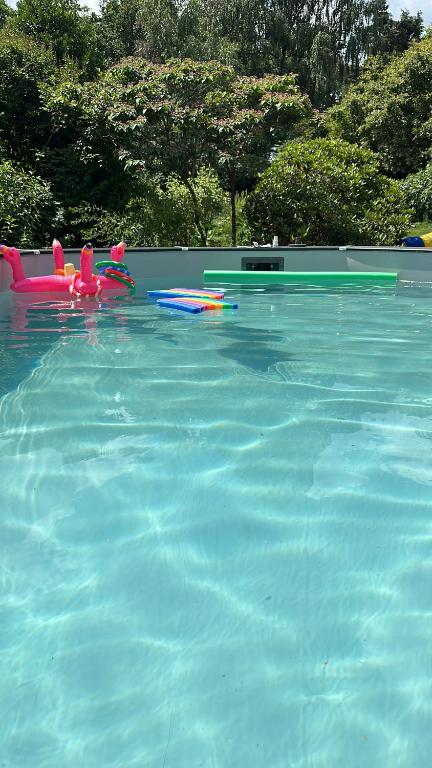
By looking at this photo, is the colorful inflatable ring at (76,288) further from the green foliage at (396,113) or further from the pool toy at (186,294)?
the green foliage at (396,113)

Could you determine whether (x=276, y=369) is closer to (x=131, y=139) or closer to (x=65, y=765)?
(x=65, y=765)

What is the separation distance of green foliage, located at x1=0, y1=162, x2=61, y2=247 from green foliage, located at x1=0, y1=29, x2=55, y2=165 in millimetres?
1099

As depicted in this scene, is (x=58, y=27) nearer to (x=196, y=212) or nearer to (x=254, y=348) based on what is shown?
(x=196, y=212)

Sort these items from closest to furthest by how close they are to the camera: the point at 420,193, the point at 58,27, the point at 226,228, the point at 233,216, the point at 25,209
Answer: the point at 25,209 < the point at 233,216 < the point at 226,228 < the point at 420,193 < the point at 58,27

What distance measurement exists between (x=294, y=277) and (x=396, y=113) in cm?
1137

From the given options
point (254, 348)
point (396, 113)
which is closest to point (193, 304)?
point (254, 348)

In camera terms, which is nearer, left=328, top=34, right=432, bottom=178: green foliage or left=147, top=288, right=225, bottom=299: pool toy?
left=147, top=288, right=225, bottom=299: pool toy

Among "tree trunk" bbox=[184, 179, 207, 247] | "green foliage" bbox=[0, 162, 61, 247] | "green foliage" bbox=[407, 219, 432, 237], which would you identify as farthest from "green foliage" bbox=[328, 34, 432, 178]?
"green foliage" bbox=[0, 162, 61, 247]

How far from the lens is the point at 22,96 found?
14.4m

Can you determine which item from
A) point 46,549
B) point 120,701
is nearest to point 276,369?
point 46,549

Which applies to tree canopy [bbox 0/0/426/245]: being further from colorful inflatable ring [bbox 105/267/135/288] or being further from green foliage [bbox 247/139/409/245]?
colorful inflatable ring [bbox 105/267/135/288]

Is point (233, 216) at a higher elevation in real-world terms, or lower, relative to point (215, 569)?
higher

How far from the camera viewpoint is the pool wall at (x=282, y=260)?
1262 cm

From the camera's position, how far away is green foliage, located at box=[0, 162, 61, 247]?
40.2ft
